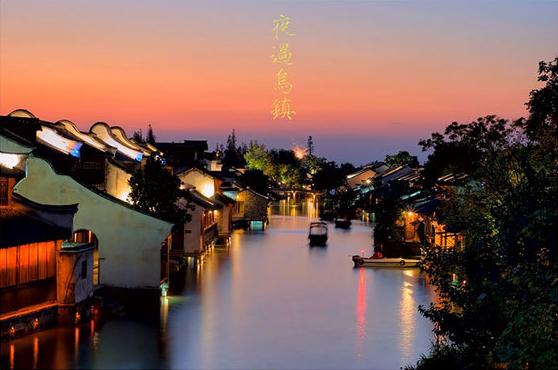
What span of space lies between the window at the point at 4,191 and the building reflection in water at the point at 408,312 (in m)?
15.8

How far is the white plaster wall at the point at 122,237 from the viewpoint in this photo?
3794 centimetres

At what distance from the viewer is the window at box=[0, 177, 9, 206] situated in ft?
97.7

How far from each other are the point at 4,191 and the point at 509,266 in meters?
20.2

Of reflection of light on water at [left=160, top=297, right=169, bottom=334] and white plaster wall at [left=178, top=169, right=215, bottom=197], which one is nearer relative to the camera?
reflection of light on water at [left=160, top=297, right=169, bottom=334]

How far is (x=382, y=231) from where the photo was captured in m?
70.4

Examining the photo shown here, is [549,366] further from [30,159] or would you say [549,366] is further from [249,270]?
[249,270]

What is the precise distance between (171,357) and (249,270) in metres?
24.6

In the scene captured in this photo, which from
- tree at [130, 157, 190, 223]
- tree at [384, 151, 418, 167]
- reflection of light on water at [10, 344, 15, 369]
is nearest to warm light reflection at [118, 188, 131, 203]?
tree at [130, 157, 190, 223]

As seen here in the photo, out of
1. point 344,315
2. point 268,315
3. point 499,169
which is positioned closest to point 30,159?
point 268,315

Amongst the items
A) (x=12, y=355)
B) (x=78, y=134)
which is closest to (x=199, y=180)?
(x=78, y=134)

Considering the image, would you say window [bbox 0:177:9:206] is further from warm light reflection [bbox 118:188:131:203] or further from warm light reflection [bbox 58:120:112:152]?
warm light reflection [bbox 58:120:112:152]

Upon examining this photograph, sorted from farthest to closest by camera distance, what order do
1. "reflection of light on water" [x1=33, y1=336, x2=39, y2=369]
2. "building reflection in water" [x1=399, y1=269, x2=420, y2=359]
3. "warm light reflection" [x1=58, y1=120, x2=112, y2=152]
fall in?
1. "warm light reflection" [x1=58, y1=120, x2=112, y2=152]
2. "building reflection in water" [x1=399, y1=269, x2=420, y2=359]
3. "reflection of light on water" [x1=33, y1=336, x2=39, y2=369]

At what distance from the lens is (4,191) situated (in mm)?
29953

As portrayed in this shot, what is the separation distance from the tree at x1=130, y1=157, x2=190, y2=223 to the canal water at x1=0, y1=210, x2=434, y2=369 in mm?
4244
